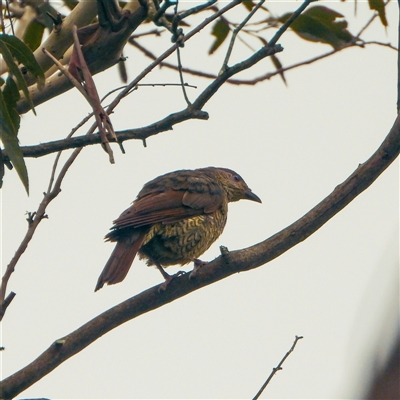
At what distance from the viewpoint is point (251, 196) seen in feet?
26.2

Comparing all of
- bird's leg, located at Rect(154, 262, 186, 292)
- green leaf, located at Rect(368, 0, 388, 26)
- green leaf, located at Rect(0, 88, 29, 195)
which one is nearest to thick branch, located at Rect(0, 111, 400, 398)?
bird's leg, located at Rect(154, 262, 186, 292)

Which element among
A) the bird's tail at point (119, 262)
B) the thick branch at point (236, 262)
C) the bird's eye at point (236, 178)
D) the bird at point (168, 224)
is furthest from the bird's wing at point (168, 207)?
the thick branch at point (236, 262)

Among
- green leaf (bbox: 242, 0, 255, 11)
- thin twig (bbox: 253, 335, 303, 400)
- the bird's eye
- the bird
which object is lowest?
thin twig (bbox: 253, 335, 303, 400)

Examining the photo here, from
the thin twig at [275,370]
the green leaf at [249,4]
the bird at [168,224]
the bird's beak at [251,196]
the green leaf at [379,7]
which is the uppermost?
the green leaf at [249,4]

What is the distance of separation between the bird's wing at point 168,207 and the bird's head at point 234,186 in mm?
912

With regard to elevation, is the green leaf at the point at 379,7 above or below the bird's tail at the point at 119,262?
above

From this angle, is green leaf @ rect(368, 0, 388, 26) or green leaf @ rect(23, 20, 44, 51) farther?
green leaf @ rect(23, 20, 44, 51)

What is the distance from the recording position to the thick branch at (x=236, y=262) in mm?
3799

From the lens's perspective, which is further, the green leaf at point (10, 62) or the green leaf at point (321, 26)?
the green leaf at point (321, 26)

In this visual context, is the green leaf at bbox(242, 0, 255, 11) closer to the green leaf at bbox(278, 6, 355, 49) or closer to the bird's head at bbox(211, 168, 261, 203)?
the green leaf at bbox(278, 6, 355, 49)

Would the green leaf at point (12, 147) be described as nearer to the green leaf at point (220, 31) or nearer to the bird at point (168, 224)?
the bird at point (168, 224)

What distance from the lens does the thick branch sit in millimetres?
3799

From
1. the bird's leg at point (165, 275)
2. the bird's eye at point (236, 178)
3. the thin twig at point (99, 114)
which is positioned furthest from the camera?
the bird's eye at point (236, 178)

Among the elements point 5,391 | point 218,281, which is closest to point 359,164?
point 218,281
